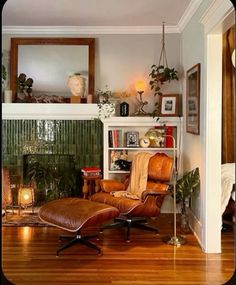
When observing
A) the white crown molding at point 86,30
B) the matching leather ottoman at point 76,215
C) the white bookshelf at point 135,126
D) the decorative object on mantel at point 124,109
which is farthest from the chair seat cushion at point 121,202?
the white crown molding at point 86,30

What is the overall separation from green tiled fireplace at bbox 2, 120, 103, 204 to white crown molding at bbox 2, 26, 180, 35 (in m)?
1.26

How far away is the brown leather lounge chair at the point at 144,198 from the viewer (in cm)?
415

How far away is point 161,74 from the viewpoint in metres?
5.19

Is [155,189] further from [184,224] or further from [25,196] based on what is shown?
[25,196]

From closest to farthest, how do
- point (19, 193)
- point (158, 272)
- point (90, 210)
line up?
1. point (158, 272)
2. point (90, 210)
3. point (19, 193)

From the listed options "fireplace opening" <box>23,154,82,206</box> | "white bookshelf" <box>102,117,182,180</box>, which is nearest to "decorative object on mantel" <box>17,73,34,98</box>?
Answer: "fireplace opening" <box>23,154,82,206</box>

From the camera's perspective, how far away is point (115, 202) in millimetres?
4238

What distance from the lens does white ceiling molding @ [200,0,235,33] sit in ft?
10.1

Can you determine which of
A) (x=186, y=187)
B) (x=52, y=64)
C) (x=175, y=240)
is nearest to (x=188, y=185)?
(x=186, y=187)

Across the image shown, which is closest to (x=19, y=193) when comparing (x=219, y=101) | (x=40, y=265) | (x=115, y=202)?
(x=115, y=202)

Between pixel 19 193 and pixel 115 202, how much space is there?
1.62 m

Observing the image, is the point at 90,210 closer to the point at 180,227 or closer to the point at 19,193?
the point at 180,227

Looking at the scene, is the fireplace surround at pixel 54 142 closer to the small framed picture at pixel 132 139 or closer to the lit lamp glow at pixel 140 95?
the small framed picture at pixel 132 139

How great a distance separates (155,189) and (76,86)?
1858mm
